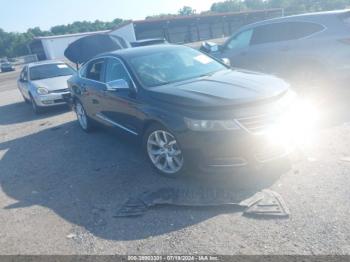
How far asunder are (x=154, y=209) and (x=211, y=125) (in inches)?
45.9

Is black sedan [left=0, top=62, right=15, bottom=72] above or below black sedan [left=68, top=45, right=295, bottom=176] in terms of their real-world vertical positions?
below

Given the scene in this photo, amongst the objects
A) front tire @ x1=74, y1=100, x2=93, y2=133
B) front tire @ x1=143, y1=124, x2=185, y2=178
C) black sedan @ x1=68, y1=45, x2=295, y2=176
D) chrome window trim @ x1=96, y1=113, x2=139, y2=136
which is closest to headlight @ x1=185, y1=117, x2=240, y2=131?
black sedan @ x1=68, y1=45, x2=295, y2=176

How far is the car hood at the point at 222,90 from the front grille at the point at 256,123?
22cm

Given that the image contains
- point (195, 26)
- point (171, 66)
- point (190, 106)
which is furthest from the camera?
point (195, 26)

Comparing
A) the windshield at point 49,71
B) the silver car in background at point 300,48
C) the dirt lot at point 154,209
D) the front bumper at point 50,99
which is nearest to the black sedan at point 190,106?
the dirt lot at point 154,209

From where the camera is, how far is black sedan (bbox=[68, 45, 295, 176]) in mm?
3824

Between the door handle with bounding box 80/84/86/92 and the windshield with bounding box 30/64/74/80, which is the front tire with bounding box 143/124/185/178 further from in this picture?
the windshield with bounding box 30/64/74/80

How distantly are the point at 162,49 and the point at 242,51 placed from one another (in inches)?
138

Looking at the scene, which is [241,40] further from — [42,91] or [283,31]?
[42,91]

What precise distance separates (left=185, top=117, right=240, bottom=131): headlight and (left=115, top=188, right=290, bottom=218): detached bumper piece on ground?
781 mm

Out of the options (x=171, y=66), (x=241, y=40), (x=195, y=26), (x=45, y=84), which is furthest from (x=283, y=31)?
(x=195, y=26)

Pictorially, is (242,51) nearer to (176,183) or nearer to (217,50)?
(217,50)

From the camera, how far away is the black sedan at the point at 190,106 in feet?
12.5

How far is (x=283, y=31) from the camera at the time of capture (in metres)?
7.67
